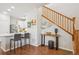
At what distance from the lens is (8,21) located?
203 cm

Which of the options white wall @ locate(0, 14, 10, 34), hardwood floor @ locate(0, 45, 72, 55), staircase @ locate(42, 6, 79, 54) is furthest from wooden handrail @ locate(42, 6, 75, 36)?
white wall @ locate(0, 14, 10, 34)

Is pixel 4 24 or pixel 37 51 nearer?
pixel 4 24

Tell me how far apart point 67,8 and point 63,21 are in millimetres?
252

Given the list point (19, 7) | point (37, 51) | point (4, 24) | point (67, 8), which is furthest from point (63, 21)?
point (4, 24)

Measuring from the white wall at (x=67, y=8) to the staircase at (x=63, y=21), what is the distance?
66 mm

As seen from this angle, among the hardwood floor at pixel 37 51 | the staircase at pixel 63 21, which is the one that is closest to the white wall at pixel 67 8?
the staircase at pixel 63 21

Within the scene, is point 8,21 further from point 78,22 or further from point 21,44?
point 78,22

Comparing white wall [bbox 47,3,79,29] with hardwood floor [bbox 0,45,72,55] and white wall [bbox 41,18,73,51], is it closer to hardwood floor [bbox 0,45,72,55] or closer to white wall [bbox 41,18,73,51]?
white wall [bbox 41,18,73,51]

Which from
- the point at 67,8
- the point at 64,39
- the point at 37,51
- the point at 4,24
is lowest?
the point at 37,51

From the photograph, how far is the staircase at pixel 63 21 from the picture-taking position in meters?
2.05

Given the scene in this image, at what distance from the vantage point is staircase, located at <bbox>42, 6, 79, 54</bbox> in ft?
6.72

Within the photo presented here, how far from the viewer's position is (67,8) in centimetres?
206

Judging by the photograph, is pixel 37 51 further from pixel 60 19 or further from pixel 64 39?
pixel 60 19

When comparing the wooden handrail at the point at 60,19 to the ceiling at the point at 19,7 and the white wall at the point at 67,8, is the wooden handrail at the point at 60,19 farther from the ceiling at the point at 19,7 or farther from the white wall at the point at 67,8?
the ceiling at the point at 19,7
